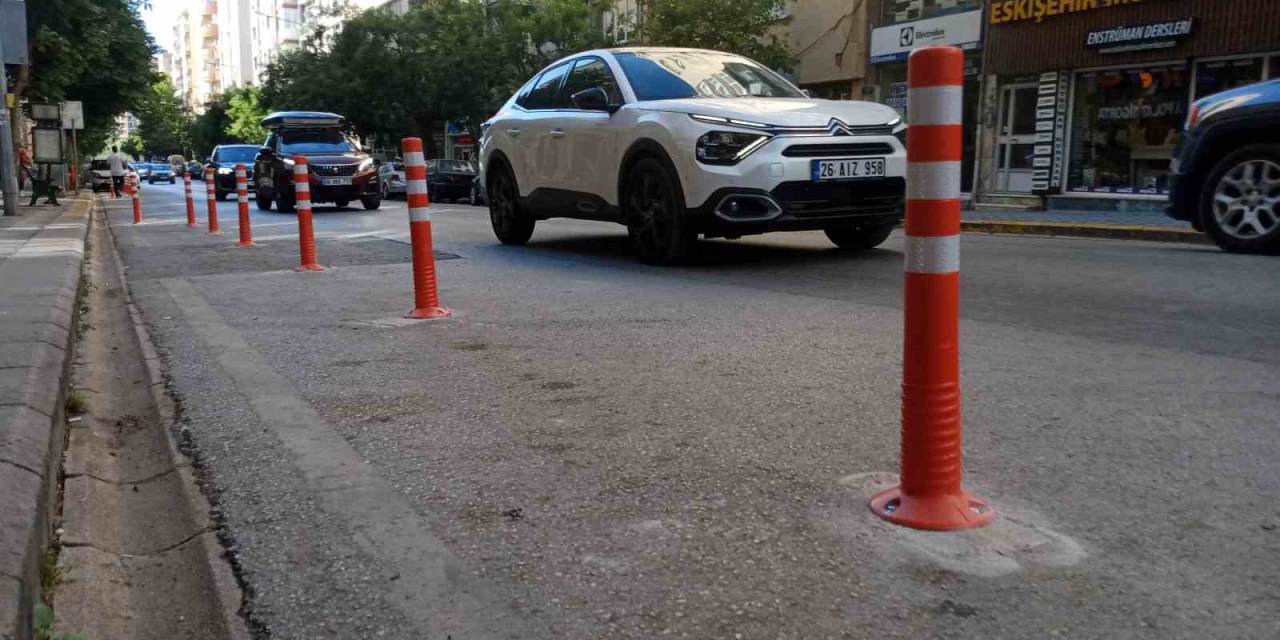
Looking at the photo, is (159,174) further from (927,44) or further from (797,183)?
(797,183)

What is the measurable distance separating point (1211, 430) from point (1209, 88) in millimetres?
16167

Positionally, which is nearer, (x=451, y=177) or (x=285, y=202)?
(x=285, y=202)

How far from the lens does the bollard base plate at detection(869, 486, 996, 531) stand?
104 inches

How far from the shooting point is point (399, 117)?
44.1 m

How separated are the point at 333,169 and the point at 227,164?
1161 cm

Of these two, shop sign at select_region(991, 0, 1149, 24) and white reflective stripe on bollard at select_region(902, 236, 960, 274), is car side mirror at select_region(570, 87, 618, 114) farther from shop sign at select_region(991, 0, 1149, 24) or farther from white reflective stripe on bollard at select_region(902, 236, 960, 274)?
shop sign at select_region(991, 0, 1149, 24)

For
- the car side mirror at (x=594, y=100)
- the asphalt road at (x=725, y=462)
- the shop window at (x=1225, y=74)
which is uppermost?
the shop window at (x=1225, y=74)

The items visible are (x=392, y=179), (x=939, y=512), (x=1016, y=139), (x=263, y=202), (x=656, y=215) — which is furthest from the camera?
(x=392, y=179)

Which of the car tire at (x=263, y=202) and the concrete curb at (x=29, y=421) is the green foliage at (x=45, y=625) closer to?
the concrete curb at (x=29, y=421)

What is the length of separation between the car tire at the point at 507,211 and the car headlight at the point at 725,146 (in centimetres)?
315

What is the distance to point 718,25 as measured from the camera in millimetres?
25344

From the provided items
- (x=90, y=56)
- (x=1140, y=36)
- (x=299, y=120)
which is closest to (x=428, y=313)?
(x=1140, y=36)

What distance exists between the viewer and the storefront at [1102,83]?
1709 centimetres

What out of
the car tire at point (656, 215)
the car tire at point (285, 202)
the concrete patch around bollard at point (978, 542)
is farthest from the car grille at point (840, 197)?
the car tire at point (285, 202)
